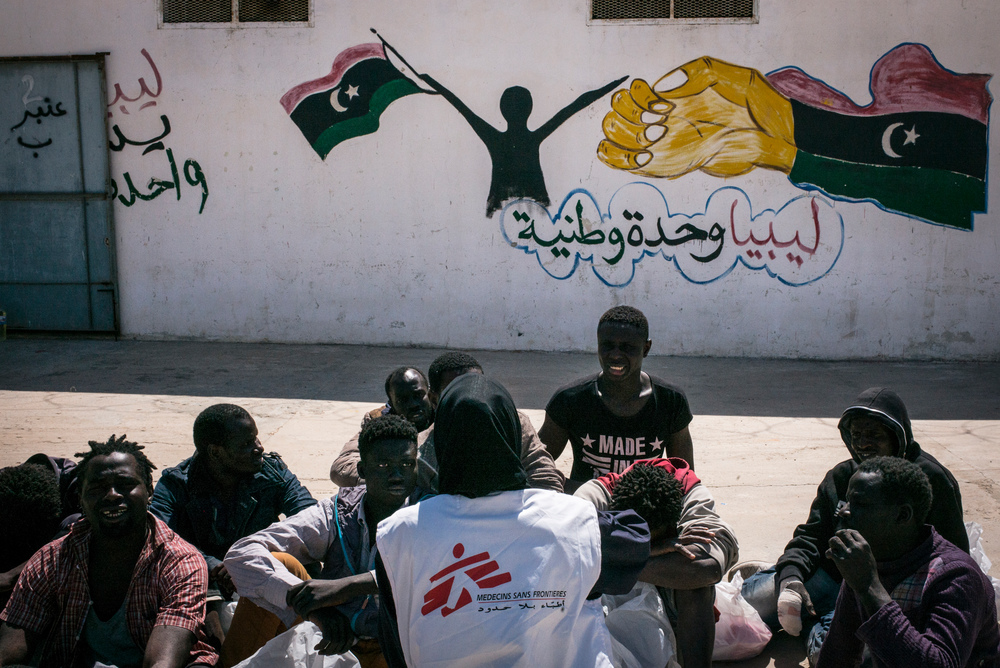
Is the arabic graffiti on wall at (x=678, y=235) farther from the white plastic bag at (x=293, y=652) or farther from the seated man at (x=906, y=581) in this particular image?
the white plastic bag at (x=293, y=652)

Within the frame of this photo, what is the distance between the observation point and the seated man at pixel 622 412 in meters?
3.33

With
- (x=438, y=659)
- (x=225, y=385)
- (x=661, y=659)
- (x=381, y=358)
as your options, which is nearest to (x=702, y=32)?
(x=381, y=358)

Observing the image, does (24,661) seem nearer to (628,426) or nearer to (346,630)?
(346,630)

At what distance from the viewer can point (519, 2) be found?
25.8 feet

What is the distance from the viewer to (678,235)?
8.01 meters

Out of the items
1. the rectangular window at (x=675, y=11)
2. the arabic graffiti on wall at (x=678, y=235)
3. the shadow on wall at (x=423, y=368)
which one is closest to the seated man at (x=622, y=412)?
the shadow on wall at (x=423, y=368)

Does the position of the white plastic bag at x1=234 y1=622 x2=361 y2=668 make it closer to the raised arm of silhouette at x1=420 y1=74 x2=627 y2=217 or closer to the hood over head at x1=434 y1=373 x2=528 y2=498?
the hood over head at x1=434 y1=373 x2=528 y2=498

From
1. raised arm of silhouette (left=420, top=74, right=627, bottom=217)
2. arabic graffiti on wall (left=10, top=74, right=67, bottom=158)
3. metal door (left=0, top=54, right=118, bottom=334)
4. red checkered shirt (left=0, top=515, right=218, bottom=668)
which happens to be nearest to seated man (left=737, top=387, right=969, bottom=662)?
red checkered shirt (left=0, top=515, right=218, bottom=668)

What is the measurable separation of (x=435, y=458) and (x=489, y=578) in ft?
3.86

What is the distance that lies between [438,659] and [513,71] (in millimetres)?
6877

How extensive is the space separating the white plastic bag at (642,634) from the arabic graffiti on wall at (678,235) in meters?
5.74

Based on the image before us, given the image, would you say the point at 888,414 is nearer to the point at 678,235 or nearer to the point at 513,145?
the point at 678,235

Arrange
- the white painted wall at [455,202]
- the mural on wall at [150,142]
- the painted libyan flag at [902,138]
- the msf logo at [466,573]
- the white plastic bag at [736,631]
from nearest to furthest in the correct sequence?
1. the msf logo at [466,573]
2. the white plastic bag at [736,631]
3. the painted libyan flag at [902,138]
4. the white painted wall at [455,202]
5. the mural on wall at [150,142]

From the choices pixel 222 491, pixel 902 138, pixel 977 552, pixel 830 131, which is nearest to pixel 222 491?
pixel 222 491
